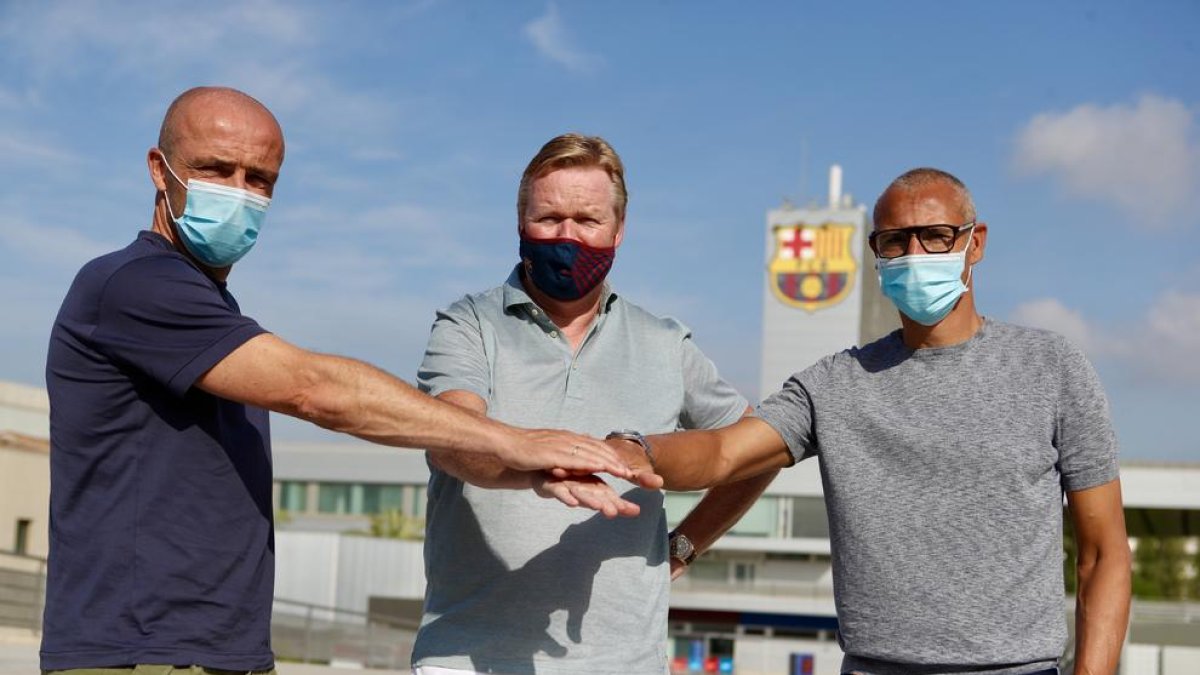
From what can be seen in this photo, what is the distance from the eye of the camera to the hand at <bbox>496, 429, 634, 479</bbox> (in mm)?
3600

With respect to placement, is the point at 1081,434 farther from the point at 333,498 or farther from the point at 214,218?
the point at 333,498

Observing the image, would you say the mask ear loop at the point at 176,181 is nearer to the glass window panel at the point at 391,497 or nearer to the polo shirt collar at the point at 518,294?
the polo shirt collar at the point at 518,294

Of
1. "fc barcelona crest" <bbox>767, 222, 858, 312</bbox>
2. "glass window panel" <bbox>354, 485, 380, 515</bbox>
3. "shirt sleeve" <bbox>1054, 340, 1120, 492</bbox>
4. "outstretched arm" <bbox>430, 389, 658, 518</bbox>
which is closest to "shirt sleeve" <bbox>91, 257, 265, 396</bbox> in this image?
"outstretched arm" <bbox>430, 389, 658, 518</bbox>

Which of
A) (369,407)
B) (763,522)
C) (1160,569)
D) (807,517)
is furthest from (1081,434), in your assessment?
(1160,569)

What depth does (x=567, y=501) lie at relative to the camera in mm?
3629

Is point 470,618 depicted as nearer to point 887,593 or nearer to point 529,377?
point 529,377

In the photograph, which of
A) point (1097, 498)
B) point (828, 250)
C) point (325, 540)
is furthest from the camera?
point (828, 250)

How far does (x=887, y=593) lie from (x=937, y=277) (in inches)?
32.8

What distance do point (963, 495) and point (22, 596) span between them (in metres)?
21.5

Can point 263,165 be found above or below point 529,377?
above

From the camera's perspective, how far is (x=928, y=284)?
12.9ft

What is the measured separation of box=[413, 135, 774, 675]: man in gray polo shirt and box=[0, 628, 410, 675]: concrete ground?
879cm

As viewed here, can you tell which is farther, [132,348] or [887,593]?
[887,593]

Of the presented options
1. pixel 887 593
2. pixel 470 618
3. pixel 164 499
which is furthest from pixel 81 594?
pixel 887 593
